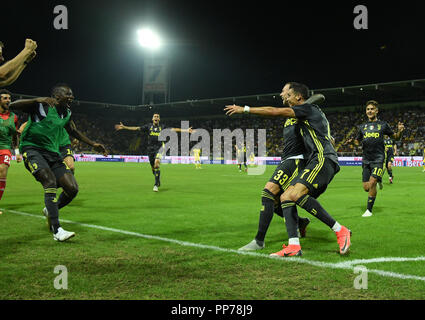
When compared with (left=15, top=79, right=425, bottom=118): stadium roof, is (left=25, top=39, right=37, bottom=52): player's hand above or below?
below

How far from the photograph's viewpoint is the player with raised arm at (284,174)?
539cm

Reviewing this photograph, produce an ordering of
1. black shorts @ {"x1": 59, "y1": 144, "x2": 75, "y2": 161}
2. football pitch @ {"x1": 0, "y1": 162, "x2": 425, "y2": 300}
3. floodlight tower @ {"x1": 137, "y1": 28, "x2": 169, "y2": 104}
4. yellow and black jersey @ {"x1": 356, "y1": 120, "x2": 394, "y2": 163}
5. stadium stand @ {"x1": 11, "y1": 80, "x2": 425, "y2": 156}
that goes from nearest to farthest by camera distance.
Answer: football pitch @ {"x1": 0, "y1": 162, "x2": 425, "y2": 300} → yellow and black jersey @ {"x1": 356, "y1": 120, "x2": 394, "y2": 163} → black shorts @ {"x1": 59, "y1": 144, "x2": 75, "y2": 161} → stadium stand @ {"x1": 11, "y1": 80, "x2": 425, "y2": 156} → floodlight tower @ {"x1": 137, "y1": 28, "x2": 169, "y2": 104}

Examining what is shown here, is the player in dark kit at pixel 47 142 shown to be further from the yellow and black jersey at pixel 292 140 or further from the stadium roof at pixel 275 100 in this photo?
the stadium roof at pixel 275 100

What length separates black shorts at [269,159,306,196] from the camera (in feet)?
18.2

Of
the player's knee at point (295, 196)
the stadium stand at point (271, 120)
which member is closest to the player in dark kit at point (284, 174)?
the player's knee at point (295, 196)

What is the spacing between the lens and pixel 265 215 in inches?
213

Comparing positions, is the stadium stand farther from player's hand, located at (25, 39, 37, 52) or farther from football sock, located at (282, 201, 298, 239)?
player's hand, located at (25, 39, 37, 52)

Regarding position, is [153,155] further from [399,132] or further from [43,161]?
[43,161]

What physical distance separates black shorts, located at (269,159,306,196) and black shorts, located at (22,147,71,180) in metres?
3.27

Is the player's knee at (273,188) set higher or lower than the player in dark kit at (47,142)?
lower

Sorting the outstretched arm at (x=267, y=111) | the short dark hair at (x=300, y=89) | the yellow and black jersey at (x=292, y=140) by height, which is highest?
the short dark hair at (x=300, y=89)

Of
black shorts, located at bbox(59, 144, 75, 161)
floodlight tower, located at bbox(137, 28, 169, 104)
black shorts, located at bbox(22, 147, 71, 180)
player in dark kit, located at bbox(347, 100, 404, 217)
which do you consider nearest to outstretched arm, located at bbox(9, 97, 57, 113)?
black shorts, located at bbox(22, 147, 71, 180)

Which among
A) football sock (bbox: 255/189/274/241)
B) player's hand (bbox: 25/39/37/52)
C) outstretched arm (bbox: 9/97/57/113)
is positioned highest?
player's hand (bbox: 25/39/37/52)

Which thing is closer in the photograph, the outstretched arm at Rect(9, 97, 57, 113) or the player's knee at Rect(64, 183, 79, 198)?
the outstretched arm at Rect(9, 97, 57, 113)
